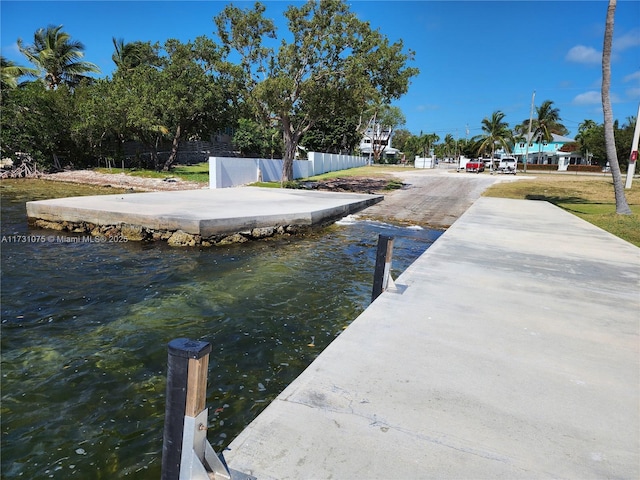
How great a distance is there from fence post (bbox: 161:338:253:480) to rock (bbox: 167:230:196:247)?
7.94 meters

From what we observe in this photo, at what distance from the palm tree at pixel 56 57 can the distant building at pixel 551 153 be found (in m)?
64.7

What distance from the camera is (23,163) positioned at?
1052 inches

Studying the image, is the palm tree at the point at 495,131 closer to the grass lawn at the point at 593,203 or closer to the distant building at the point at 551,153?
the distant building at the point at 551,153

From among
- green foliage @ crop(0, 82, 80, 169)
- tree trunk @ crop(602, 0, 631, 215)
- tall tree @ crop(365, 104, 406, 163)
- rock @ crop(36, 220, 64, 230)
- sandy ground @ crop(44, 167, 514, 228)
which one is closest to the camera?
rock @ crop(36, 220, 64, 230)

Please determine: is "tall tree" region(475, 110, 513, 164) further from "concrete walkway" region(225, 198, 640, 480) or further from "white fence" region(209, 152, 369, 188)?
"concrete walkway" region(225, 198, 640, 480)

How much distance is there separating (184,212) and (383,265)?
741 cm

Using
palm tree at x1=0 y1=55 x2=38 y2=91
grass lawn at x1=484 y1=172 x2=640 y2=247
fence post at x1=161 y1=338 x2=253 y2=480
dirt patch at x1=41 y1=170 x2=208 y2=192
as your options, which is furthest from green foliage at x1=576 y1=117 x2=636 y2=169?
palm tree at x1=0 y1=55 x2=38 y2=91

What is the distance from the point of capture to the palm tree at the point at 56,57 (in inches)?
1384

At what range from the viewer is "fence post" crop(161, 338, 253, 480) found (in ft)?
6.27

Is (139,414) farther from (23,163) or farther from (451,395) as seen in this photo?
(23,163)

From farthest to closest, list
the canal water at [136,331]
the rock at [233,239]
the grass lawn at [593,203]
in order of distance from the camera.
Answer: the grass lawn at [593,203] → the rock at [233,239] → the canal water at [136,331]

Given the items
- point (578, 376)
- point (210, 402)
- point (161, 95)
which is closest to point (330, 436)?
point (210, 402)

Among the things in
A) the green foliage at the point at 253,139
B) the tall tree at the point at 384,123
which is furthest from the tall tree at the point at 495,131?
the green foliage at the point at 253,139

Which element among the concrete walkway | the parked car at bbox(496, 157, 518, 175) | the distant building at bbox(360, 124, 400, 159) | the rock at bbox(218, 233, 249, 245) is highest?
the distant building at bbox(360, 124, 400, 159)
